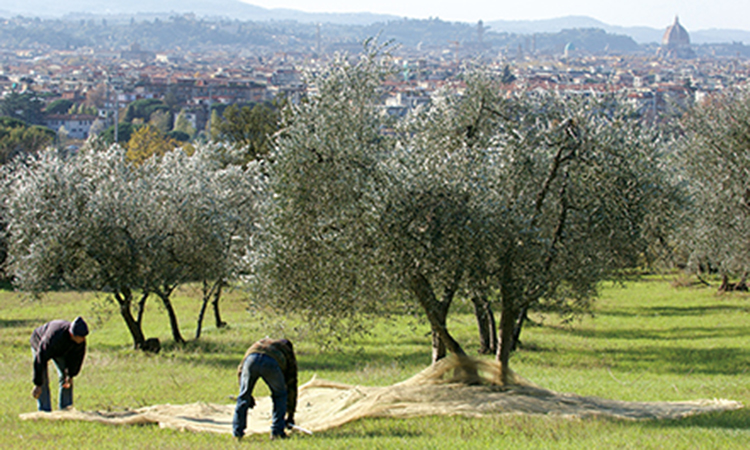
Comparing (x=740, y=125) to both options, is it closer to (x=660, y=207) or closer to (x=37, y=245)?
→ (x=660, y=207)

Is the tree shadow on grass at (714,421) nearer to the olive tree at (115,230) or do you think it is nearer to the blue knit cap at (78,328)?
the blue knit cap at (78,328)

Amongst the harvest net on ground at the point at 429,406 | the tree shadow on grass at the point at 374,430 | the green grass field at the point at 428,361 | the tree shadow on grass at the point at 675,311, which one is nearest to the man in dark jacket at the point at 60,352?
the harvest net on ground at the point at 429,406

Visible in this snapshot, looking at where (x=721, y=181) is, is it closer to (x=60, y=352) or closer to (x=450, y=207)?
(x=450, y=207)

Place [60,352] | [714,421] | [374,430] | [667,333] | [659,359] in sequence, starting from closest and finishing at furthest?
[374,430] → [714,421] → [60,352] → [659,359] → [667,333]

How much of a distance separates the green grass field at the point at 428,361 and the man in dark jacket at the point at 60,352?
621 millimetres

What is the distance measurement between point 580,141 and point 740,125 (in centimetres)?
1652

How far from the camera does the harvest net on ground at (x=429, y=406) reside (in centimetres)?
1175

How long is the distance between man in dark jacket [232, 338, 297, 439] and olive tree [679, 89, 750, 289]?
17934mm

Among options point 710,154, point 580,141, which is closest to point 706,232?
point 710,154

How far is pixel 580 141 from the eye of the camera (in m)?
13.6

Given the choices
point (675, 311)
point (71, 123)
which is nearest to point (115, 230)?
point (675, 311)

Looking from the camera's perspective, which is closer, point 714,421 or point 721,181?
point 714,421

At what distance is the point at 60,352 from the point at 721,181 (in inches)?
885

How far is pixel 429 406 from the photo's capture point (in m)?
12.0
